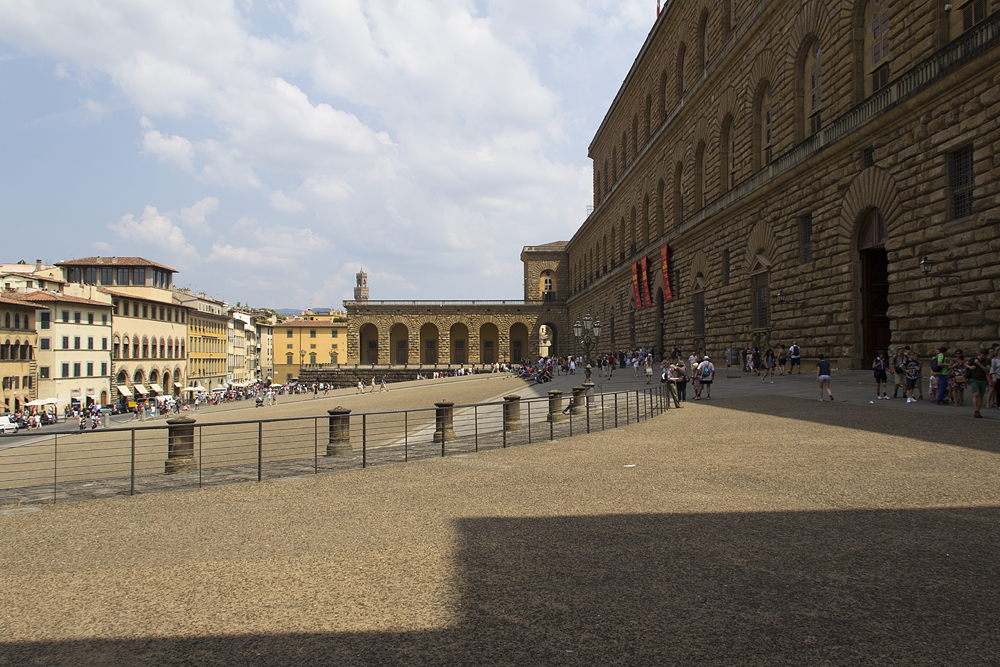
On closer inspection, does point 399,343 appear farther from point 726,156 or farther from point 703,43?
point 726,156

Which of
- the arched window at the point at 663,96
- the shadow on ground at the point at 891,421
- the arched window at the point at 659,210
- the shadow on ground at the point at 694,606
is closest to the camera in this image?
the shadow on ground at the point at 694,606

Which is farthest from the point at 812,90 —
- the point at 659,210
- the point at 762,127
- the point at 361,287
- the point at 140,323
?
the point at 361,287

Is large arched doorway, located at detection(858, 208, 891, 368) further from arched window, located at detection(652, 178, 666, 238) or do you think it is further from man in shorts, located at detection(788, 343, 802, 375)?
arched window, located at detection(652, 178, 666, 238)

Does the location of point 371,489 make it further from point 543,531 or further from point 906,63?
point 906,63

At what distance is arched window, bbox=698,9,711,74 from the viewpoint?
30.8 meters

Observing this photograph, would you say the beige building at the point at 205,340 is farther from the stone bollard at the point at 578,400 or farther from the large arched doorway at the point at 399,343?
the stone bollard at the point at 578,400

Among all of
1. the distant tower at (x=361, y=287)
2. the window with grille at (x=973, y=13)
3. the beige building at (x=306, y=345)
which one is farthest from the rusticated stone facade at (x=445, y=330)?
the distant tower at (x=361, y=287)

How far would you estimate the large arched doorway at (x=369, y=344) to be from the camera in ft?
243

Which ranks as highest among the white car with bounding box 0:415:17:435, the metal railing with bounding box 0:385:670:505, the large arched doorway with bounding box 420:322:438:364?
the large arched doorway with bounding box 420:322:438:364

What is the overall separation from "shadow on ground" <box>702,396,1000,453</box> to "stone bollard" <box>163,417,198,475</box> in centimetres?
1079

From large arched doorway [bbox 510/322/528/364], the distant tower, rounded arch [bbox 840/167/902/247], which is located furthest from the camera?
the distant tower

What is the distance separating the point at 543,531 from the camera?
566cm

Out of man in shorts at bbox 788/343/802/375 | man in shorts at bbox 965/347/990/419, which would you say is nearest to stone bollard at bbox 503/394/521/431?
man in shorts at bbox 965/347/990/419

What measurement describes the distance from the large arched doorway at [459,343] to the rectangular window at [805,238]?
5653cm
